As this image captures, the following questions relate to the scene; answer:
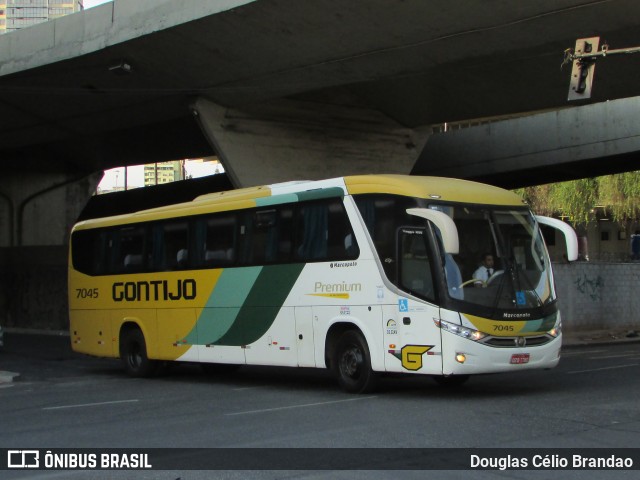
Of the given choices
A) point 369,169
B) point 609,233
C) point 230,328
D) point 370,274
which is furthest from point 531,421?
point 609,233

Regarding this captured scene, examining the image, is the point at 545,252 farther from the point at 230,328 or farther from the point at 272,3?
the point at 272,3

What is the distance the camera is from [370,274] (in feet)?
44.8

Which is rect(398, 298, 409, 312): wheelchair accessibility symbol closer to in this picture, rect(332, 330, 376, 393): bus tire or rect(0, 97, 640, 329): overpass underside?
rect(332, 330, 376, 393): bus tire

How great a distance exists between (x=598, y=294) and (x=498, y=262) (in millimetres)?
20387

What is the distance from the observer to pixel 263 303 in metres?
15.6

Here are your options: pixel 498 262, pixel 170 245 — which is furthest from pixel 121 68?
pixel 498 262

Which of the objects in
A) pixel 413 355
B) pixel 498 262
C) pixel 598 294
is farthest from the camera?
pixel 598 294

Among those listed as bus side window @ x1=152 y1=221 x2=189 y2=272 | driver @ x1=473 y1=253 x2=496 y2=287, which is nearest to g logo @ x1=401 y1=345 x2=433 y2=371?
driver @ x1=473 y1=253 x2=496 y2=287

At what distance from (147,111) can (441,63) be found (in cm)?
1106

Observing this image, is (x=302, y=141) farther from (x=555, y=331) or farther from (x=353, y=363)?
(x=555, y=331)

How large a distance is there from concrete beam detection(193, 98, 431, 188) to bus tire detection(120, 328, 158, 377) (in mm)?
9820

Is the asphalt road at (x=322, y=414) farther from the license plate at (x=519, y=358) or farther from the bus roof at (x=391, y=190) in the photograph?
the bus roof at (x=391, y=190)

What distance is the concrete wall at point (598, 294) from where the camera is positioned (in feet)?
100

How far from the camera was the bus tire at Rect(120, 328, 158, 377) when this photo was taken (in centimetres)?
1864
